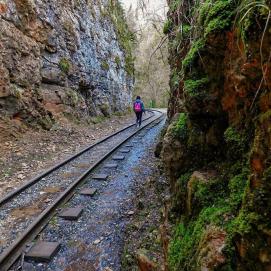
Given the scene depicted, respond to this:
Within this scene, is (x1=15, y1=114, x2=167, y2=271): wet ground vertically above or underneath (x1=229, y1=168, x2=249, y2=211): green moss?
underneath

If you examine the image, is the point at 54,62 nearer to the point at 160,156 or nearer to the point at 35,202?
the point at 35,202

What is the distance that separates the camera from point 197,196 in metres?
3.17

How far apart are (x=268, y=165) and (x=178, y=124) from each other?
7.53 ft

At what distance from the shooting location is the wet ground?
4695 millimetres

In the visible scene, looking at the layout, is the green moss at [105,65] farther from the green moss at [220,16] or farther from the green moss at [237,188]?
the green moss at [237,188]

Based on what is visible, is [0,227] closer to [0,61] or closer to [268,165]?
[268,165]

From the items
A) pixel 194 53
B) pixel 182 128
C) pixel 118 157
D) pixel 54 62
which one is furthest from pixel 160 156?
pixel 54 62

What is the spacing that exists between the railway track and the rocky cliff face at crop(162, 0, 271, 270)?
9.22 ft

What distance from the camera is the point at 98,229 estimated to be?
5.67m

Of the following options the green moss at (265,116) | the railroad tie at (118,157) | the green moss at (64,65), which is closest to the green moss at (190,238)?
the green moss at (265,116)

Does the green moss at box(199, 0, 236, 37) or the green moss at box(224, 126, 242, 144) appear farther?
the green moss at box(199, 0, 236, 37)

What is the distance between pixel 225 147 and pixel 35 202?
4904 mm

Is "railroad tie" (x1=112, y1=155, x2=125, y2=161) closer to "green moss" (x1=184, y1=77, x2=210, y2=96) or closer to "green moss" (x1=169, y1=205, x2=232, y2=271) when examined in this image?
"green moss" (x1=184, y1=77, x2=210, y2=96)

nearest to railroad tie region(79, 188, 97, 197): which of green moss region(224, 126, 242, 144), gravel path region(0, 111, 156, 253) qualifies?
gravel path region(0, 111, 156, 253)
